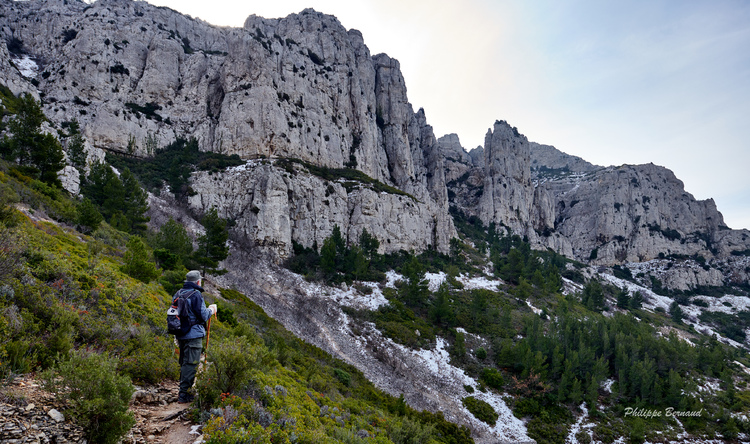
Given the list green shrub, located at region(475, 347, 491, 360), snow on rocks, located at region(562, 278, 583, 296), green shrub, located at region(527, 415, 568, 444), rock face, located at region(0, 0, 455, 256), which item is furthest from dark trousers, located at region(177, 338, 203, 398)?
snow on rocks, located at region(562, 278, 583, 296)

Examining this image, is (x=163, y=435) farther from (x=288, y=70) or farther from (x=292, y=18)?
(x=292, y=18)

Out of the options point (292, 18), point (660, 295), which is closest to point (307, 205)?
point (292, 18)

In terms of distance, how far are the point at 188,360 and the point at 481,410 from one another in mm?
23451

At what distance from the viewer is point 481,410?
23078mm

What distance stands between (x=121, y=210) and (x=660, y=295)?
11918cm

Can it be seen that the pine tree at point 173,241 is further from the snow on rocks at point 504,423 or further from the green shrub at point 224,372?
the snow on rocks at point 504,423

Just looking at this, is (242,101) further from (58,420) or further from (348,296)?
(58,420)

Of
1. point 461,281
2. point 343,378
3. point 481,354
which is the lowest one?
point 481,354

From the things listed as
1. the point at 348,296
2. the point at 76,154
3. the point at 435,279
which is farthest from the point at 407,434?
the point at 76,154

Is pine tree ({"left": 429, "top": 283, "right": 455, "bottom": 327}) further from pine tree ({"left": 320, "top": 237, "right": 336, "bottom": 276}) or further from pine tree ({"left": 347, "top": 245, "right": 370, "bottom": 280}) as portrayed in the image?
pine tree ({"left": 320, "top": 237, "right": 336, "bottom": 276})

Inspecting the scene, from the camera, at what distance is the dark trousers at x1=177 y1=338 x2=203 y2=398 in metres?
5.78

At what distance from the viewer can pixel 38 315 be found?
5.87 m

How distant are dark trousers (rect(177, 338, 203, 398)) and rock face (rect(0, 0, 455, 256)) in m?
37.8

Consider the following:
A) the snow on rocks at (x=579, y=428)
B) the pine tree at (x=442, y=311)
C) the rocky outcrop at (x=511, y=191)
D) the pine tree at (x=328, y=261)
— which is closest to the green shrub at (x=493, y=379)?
the snow on rocks at (x=579, y=428)
